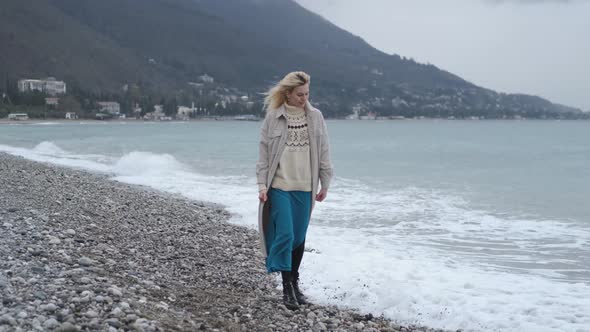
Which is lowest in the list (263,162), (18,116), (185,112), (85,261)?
(18,116)

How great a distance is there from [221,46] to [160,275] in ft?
549

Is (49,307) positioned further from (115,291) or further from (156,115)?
(156,115)

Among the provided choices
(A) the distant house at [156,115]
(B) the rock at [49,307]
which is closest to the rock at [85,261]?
(B) the rock at [49,307]

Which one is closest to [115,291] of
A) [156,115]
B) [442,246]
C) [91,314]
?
[91,314]

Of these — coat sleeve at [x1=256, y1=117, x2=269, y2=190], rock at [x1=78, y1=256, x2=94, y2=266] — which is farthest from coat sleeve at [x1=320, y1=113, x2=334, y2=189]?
rock at [x1=78, y1=256, x2=94, y2=266]

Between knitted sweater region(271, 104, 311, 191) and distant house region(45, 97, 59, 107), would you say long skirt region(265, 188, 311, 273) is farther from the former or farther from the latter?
distant house region(45, 97, 59, 107)

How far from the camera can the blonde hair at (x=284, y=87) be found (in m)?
4.57

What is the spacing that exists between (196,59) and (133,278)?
158 metres

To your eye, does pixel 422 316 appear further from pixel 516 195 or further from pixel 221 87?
pixel 221 87

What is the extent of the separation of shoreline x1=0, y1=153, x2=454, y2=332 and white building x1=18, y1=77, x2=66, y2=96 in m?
105

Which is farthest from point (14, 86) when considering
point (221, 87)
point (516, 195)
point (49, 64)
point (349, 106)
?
point (516, 195)

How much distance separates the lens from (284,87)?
4.61 metres

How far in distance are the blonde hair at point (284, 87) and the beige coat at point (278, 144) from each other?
0.06 m

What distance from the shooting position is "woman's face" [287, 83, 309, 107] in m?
4.57
